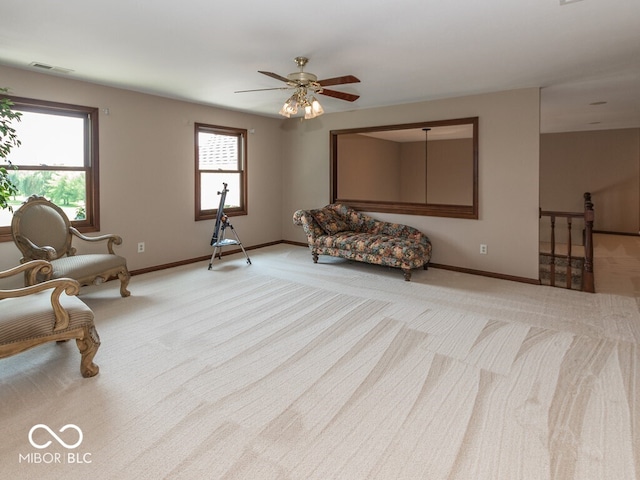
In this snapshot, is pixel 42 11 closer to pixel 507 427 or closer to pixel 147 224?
pixel 147 224

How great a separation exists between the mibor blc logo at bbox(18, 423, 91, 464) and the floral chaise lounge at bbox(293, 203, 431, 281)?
12.4ft

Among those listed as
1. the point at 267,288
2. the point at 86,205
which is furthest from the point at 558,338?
the point at 86,205

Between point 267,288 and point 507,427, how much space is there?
2981 mm

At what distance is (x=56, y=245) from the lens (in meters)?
4.02

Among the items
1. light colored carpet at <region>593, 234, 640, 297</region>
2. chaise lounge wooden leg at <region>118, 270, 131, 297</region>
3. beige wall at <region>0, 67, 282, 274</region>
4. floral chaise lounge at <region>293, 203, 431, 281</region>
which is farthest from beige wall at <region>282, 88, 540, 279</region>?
chaise lounge wooden leg at <region>118, 270, 131, 297</region>

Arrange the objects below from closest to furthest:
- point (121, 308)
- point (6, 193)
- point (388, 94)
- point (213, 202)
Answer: point (6, 193) < point (121, 308) < point (388, 94) < point (213, 202)

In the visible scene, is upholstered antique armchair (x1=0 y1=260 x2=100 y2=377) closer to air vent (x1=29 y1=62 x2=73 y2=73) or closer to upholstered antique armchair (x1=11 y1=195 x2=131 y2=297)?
upholstered antique armchair (x1=11 y1=195 x2=131 y2=297)

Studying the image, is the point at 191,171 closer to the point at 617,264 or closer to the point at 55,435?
the point at 55,435

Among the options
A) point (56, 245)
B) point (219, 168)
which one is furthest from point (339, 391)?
point (219, 168)

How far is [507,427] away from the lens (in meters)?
1.96

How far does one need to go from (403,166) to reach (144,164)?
630 centimetres

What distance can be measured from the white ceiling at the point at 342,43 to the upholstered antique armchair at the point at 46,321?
6.26 feet

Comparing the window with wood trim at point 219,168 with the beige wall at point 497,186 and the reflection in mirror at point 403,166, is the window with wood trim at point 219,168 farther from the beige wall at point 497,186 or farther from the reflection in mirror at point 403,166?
the beige wall at point 497,186

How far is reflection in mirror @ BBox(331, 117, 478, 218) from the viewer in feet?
22.5
